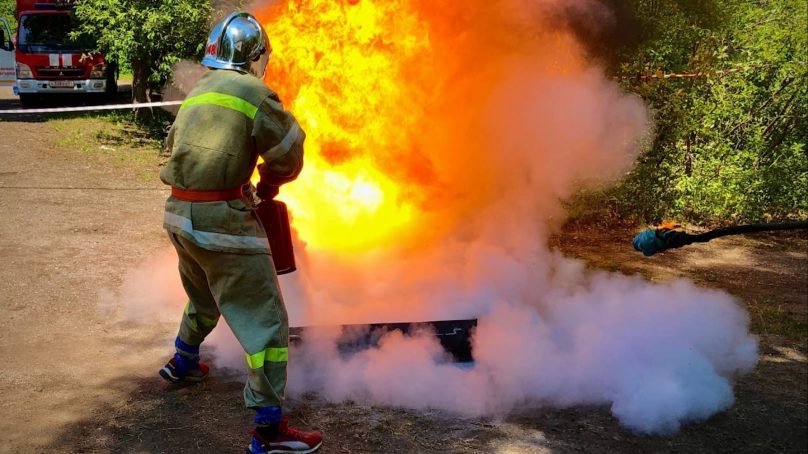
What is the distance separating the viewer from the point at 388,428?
3.62m

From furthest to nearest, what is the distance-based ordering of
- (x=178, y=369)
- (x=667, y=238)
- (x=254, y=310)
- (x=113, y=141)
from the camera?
(x=113, y=141)
(x=178, y=369)
(x=254, y=310)
(x=667, y=238)

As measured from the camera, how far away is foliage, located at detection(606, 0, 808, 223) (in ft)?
26.0

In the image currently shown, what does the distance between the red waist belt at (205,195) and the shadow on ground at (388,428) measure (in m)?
1.22

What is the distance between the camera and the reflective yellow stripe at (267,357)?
325 centimetres

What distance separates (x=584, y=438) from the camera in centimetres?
361

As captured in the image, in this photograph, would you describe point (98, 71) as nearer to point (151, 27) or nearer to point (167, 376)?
point (151, 27)

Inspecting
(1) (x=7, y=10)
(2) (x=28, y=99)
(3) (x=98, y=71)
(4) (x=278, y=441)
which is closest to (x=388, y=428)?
(4) (x=278, y=441)

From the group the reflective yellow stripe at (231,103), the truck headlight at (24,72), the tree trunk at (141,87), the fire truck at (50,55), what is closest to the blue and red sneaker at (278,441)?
the reflective yellow stripe at (231,103)

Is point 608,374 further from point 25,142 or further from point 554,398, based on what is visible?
point 25,142

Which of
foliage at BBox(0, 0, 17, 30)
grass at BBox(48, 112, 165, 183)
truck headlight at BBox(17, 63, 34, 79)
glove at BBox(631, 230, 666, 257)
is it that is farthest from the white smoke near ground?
foliage at BBox(0, 0, 17, 30)

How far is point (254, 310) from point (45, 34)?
563 inches

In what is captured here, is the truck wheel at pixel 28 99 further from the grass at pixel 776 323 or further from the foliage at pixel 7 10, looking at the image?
the grass at pixel 776 323

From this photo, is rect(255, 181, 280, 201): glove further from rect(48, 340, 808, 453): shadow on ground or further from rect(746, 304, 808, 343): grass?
rect(746, 304, 808, 343): grass

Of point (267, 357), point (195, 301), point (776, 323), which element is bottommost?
point (776, 323)
